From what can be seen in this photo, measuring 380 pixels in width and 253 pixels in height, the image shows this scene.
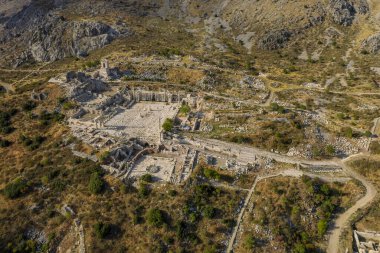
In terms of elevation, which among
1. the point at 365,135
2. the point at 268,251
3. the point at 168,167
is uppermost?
the point at 365,135

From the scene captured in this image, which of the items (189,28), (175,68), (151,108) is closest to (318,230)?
(151,108)

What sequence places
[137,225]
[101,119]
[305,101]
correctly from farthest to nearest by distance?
[305,101] → [101,119] → [137,225]

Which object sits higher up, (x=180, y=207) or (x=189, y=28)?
(x=189, y=28)

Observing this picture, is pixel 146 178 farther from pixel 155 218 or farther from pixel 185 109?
pixel 185 109

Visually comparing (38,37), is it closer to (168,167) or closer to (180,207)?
(168,167)

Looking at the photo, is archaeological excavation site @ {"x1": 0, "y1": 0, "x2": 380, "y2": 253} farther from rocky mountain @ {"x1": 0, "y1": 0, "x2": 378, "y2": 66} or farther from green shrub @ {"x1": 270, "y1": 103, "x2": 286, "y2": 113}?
rocky mountain @ {"x1": 0, "y1": 0, "x2": 378, "y2": 66}

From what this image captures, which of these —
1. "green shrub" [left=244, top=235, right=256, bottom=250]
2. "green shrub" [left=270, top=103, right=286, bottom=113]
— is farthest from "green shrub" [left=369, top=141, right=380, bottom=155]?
"green shrub" [left=244, top=235, right=256, bottom=250]

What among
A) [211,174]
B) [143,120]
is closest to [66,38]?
[143,120]

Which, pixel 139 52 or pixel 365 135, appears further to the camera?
pixel 139 52
